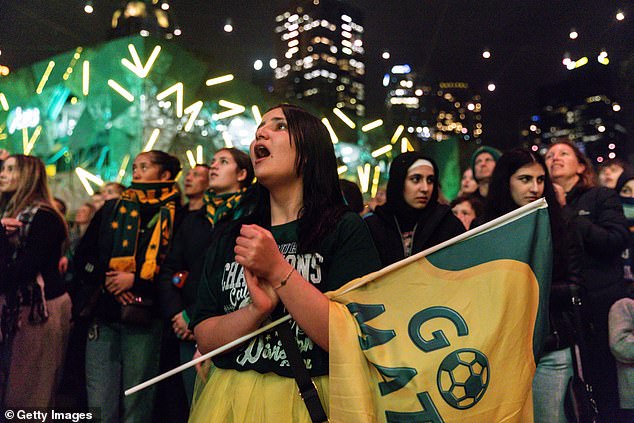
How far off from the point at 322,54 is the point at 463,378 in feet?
10.1

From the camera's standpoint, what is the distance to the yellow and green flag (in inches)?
53.2

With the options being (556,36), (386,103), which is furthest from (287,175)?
(556,36)

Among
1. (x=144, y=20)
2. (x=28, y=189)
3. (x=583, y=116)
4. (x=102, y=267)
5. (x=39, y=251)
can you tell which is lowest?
(x=102, y=267)

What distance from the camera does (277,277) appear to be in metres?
1.35

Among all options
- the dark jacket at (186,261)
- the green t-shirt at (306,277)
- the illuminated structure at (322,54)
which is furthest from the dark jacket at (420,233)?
the illuminated structure at (322,54)

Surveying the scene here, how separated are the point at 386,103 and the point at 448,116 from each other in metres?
0.49

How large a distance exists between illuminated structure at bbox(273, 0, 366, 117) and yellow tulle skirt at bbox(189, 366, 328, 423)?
8.88ft

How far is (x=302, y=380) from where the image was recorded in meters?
1.39

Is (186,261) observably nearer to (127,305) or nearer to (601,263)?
(127,305)

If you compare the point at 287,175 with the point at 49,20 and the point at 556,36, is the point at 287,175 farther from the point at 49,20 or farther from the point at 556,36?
the point at 49,20

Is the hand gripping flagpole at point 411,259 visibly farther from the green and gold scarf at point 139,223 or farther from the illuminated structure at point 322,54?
the illuminated structure at point 322,54

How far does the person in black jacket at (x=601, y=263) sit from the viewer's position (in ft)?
9.64

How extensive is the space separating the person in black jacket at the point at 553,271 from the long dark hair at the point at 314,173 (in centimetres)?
130

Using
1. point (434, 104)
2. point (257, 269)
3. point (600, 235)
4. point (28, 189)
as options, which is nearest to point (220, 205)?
point (28, 189)
